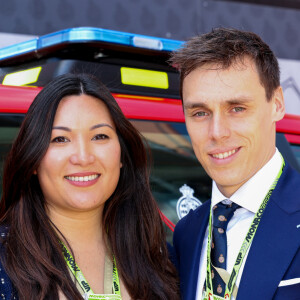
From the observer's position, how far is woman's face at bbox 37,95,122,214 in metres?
2.23

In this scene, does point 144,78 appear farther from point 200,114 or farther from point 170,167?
point 200,114

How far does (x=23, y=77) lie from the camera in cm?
290

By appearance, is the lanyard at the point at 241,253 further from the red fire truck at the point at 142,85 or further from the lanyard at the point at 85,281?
the red fire truck at the point at 142,85

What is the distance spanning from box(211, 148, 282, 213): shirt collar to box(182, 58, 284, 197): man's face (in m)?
0.02

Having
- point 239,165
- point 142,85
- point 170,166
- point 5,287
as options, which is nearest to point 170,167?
point 170,166

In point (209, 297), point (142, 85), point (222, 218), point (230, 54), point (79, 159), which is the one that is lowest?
point (209, 297)

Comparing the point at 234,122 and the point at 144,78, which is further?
the point at 144,78

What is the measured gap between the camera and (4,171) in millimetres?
2307

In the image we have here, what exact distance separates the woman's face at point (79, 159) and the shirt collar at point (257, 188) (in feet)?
1.67

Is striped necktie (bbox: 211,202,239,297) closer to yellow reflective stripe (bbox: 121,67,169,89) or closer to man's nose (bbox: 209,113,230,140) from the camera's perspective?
man's nose (bbox: 209,113,230,140)

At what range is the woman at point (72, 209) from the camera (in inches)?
85.4

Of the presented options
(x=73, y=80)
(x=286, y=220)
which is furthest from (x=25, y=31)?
(x=286, y=220)

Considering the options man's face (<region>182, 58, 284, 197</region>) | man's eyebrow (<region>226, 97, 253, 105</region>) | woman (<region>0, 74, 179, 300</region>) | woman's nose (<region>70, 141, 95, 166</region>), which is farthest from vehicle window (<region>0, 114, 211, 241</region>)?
man's eyebrow (<region>226, 97, 253, 105</region>)

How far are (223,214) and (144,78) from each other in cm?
100
